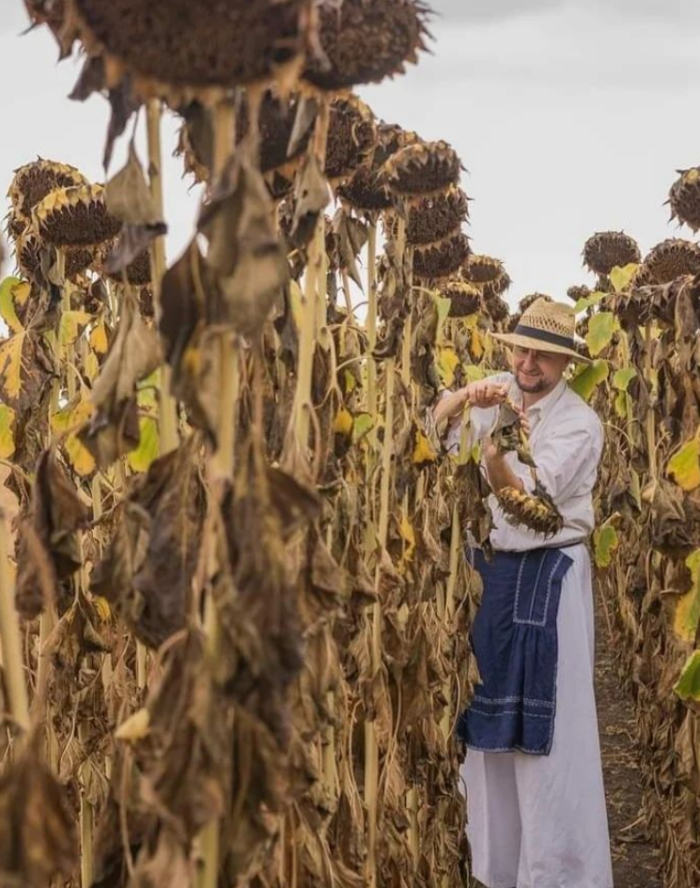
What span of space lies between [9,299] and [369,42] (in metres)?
2.10

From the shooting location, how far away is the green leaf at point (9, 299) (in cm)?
346

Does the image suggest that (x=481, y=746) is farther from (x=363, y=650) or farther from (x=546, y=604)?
(x=363, y=650)

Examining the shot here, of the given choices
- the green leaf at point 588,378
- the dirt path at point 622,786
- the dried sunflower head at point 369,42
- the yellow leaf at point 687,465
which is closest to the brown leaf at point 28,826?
the dried sunflower head at point 369,42

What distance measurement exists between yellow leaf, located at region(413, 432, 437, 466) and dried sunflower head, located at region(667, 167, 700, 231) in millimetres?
843

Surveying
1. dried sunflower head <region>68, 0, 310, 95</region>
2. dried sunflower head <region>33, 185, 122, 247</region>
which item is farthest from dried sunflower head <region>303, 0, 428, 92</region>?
dried sunflower head <region>33, 185, 122, 247</region>

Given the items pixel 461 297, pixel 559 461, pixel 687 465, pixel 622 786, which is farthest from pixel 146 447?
pixel 622 786

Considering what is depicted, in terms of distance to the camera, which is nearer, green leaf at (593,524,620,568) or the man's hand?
the man's hand

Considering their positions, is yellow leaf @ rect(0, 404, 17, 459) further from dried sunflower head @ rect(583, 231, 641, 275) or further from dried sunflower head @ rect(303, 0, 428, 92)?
dried sunflower head @ rect(583, 231, 641, 275)

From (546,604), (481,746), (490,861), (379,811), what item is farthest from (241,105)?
(490,861)

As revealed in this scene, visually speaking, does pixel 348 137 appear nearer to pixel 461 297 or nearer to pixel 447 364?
pixel 447 364

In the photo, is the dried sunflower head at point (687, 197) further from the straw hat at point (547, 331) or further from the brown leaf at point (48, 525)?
the brown leaf at point (48, 525)

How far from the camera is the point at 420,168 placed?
8.95 ft

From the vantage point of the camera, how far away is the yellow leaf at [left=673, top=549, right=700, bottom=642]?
2.94 metres

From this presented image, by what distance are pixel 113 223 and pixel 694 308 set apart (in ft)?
4.62
